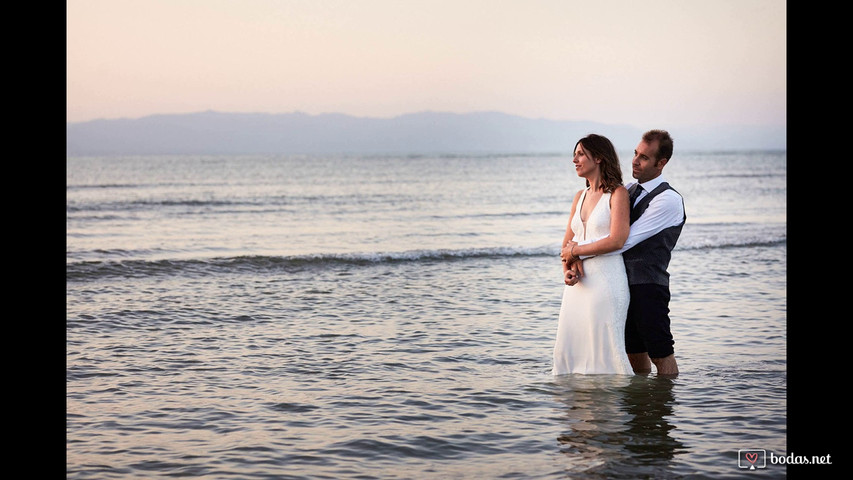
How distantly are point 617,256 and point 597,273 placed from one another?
18 cm

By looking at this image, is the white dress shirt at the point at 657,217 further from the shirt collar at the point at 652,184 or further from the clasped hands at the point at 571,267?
the clasped hands at the point at 571,267

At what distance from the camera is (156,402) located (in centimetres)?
589

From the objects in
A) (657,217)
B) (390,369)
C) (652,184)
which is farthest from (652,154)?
(390,369)

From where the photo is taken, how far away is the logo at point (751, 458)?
4527 millimetres

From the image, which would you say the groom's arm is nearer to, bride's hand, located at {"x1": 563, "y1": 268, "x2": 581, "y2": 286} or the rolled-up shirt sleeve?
the rolled-up shirt sleeve

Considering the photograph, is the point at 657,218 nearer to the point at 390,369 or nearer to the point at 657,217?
the point at 657,217

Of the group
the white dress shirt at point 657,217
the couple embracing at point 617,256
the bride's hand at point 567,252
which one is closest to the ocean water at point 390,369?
the couple embracing at point 617,256

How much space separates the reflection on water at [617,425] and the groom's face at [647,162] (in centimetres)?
141

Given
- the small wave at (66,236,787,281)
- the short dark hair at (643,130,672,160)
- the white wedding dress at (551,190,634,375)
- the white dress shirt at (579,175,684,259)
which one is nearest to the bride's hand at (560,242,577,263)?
the white wedding dress at (551,190,634,375)

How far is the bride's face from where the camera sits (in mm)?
5320

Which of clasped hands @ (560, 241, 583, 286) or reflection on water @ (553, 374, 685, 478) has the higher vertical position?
clasped hands @ (560, 241, 583, 286)

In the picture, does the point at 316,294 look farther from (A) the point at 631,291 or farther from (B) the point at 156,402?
(A) the point at 631,291

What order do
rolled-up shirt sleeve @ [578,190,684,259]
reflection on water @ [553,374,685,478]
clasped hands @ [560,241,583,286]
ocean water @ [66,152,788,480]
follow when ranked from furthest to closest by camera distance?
clasped hands @ [560,241,583,286], rolled-up shirt sleeve @ [578,190,684,259], ocean water @ [66,152,788,480], reflection on water @ [553,374,685,478]
